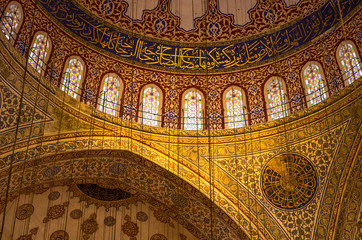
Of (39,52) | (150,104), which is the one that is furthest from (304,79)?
(39,52)

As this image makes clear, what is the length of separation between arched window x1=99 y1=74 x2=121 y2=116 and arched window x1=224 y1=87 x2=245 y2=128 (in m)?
2.64

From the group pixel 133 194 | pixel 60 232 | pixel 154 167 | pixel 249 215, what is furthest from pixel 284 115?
pixel 60 232

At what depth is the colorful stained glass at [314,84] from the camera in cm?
983

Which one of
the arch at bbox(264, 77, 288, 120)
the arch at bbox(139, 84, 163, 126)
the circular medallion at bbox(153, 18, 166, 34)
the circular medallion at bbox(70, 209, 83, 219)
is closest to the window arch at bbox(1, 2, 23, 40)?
the arch at bbox(139, 84, 163, 126)

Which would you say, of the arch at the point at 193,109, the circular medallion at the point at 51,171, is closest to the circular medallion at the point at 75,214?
the circular medallion at the point at 51,171

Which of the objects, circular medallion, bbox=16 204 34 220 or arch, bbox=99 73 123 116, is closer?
circular medallion, bbox=16 204 34 220

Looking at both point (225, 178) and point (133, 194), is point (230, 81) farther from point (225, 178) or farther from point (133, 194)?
point (133, 194)

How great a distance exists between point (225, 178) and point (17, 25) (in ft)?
17.7

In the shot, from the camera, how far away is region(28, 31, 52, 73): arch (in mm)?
9188

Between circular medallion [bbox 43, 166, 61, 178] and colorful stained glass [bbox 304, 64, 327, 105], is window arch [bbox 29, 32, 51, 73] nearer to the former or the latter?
circular medallion [bbox 43, 166, 61, 178]

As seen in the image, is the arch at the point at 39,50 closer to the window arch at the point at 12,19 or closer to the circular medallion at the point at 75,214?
the window arch at the point at 12,19

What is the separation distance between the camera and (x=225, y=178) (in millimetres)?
9875

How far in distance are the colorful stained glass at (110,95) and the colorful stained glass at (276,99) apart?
362 centimetres

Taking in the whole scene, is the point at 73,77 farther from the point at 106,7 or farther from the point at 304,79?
the point at 304,79
